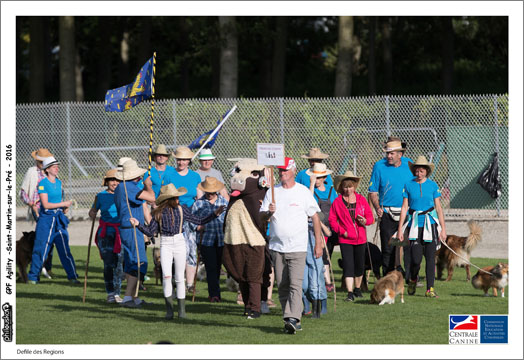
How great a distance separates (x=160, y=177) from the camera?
1329cm

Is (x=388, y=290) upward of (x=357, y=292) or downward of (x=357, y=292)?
upward

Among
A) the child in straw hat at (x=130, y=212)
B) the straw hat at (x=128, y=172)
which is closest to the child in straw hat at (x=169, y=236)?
the child in straw hat at (x=130, y=212)

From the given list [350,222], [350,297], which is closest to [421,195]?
[350,222]

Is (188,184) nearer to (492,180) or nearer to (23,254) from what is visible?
(23,254)

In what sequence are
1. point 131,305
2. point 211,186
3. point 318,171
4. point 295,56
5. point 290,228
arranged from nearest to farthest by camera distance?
point 290,228
point 211,186
point 131,305
point 318,171
point 295,56

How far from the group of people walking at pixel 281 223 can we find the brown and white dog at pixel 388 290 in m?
0.50

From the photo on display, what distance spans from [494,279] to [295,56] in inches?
1632

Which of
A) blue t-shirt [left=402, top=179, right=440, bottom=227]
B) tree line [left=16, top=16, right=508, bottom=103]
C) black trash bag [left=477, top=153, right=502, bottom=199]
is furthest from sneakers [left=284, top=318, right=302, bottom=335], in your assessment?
tree line [left=16, top=16, right=508, bottom=103]

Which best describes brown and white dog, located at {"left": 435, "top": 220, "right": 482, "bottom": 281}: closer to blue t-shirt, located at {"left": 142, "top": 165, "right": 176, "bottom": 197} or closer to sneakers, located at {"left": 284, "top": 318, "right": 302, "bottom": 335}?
blue t-shirt, located at {"left": 142, "top": 165, "right": 176, "bottom": 197}

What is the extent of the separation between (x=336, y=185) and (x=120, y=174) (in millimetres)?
2914

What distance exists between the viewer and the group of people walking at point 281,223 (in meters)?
10.4

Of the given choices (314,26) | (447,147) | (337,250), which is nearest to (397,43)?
(314,26)

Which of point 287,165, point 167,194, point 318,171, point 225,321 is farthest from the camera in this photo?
point 318,171

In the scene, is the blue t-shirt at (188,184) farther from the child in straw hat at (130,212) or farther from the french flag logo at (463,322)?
the french flag logo at (463,322)
